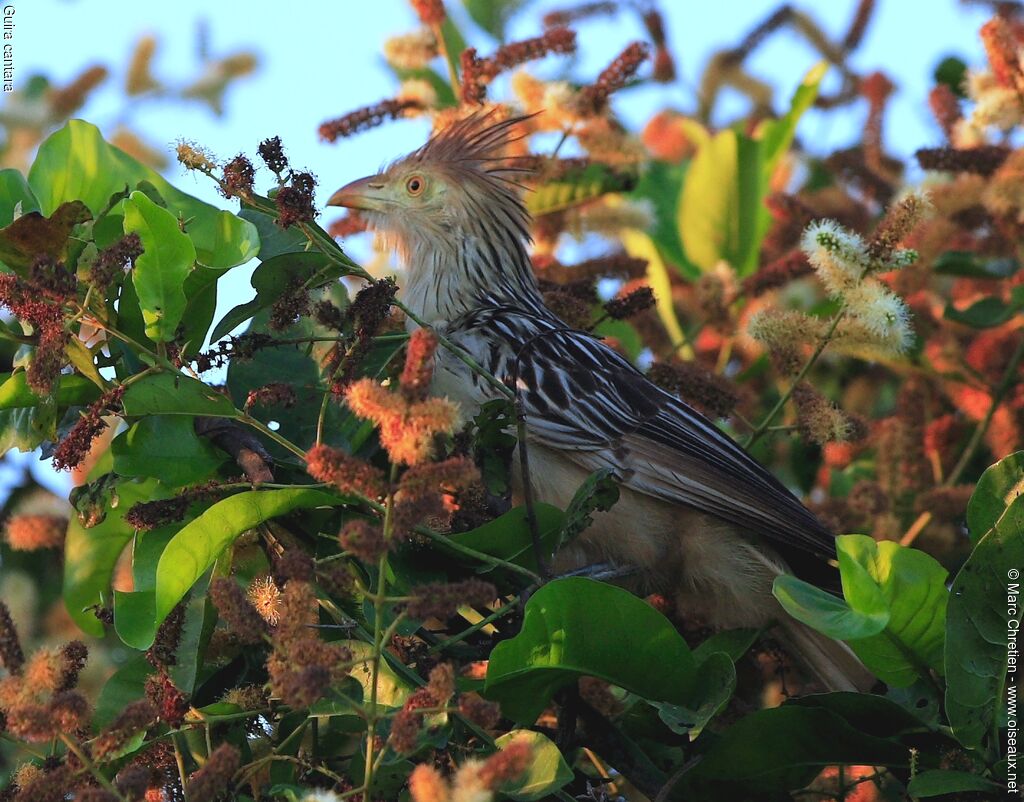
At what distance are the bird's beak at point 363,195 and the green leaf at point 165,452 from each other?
227 cm

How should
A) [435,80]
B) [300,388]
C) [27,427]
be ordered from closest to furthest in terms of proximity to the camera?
[27,427]
[300,388]
[435,80]

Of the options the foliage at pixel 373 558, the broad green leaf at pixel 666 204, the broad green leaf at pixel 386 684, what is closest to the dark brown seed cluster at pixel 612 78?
the foliage at pixel 373 558

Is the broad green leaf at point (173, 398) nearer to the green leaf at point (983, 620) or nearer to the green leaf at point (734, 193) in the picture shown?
the green leaf at point (983, 620)

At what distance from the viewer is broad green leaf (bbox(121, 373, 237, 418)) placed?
3.48 metres

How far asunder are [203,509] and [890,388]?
3.89 meters

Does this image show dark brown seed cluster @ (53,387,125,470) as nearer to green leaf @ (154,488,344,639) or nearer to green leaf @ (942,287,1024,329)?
green leaf @ (154,488,344,639)

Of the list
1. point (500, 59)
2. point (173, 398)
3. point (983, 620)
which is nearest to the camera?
point (983, 620)

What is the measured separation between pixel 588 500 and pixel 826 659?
1408 mm

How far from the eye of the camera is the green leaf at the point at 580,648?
3.19 meters

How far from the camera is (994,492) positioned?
3.41m

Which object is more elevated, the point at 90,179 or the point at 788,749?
the point at 90,179

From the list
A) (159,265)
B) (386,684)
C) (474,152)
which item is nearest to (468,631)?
(386,684)

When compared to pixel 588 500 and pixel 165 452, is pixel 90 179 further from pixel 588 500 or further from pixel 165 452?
pixel 588 500

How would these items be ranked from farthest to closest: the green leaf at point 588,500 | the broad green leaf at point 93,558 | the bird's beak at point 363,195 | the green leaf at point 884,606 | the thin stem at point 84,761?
the bird's beak at point 363,195 < the broad green leaf at point 93,558 < the green leaf at point 588,500 < the green leaf at point 884,606 < the thin stem at point 84,761
